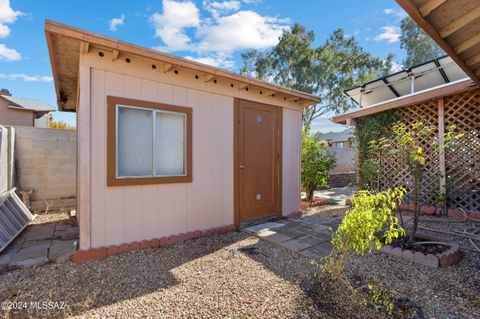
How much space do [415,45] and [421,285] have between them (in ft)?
78.3

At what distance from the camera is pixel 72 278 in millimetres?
2557

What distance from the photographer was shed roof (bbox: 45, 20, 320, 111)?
2.68m

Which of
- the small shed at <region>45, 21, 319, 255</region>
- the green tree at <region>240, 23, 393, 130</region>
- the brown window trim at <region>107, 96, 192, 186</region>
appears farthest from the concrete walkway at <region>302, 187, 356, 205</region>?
the green tree at <region>240, 23, 393, 130</region>

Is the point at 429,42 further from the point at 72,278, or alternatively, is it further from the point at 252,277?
the point at 72,278

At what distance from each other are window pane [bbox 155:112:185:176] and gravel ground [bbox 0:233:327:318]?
121cm

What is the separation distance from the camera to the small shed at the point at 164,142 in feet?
10.0

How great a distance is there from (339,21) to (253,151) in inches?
626

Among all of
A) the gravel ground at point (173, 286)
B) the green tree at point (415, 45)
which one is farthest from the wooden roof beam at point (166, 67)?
the green tree at point (415, 45)

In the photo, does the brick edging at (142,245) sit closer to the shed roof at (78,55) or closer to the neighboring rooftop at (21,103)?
the shed roof at (78,55)

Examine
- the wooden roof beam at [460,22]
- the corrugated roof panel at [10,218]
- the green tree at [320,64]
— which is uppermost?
the green tree at [320,64]

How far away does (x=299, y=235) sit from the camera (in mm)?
3971

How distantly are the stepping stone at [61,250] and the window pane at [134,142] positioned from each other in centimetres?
118

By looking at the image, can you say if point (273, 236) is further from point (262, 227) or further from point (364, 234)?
point (364, 234)

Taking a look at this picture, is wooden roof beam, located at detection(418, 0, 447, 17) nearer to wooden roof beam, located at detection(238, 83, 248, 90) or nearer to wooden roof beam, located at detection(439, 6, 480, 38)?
wooden roof beam, located at detection(439, 6, 480, 38)
